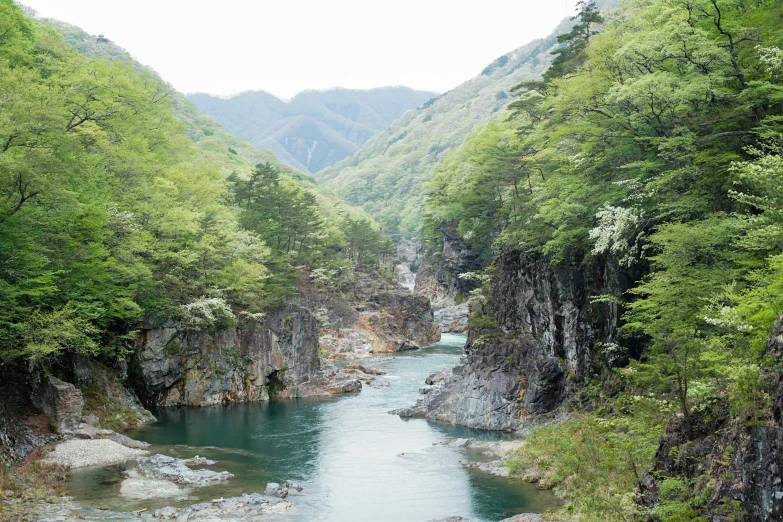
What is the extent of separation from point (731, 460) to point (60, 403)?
29.7 metres

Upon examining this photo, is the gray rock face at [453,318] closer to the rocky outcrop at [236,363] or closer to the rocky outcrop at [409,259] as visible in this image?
Answer: the rocky outcrop at [409,259]

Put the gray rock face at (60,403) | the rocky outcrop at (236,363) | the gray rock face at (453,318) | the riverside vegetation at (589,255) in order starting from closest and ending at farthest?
1. the riverside vegetation at (589,255)
2. the gray rock face at (60,403)
3. the rocky outcrop at (236,363)
4. the gray rock face at (453,318)

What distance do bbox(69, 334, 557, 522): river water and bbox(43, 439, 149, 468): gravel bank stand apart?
3.63 ft

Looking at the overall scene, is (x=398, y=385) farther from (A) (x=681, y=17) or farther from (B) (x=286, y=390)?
(A) (x=681, y=17)

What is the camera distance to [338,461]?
1208 inches

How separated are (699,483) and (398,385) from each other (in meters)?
38.6

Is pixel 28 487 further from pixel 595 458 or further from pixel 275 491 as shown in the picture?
pixel 595 458

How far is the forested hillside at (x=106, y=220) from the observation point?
27125mm

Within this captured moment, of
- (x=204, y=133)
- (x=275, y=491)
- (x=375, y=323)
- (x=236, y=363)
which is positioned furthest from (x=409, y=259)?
(x=275, y=491)

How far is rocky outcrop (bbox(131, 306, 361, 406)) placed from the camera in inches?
1652

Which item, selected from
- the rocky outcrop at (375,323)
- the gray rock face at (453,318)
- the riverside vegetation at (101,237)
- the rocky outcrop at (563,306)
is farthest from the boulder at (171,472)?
the gray rock face at (453,318)

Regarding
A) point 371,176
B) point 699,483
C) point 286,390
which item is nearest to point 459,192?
point 286,390

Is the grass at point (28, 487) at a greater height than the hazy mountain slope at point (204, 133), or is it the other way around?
the hazy mountain slope at point (204, 133)

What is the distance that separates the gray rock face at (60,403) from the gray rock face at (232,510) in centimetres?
1128
